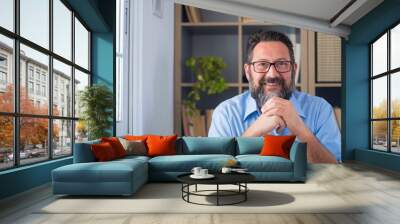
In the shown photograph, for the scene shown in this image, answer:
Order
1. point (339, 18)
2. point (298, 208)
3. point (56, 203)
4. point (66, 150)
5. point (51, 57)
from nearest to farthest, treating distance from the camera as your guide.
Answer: point (298, 208) → point (56, 203) → point (51, 57) → point (66, 150) → point (339, 18)

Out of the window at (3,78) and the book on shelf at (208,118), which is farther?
the book on shelf at (208,118)

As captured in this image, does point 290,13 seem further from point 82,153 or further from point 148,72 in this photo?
point 82,153

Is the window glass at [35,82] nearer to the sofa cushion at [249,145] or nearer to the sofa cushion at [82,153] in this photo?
the sofa cushion at [82,153]

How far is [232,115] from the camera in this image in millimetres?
9500

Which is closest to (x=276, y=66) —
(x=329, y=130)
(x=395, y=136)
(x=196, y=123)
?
(x=329, y=130)

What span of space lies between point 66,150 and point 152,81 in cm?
291

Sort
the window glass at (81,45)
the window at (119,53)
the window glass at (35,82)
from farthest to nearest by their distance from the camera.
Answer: the window at (119,53) → the window glass at (81,45) → the window glass at (35,82)

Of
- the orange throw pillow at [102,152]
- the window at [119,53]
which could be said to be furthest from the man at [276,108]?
the orange throw pillow at [102,152]

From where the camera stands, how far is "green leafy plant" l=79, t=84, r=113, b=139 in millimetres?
7405

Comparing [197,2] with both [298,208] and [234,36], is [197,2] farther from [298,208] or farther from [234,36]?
[298,208]

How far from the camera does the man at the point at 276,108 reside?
921 centimetres

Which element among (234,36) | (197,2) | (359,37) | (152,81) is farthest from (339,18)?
(152,81)

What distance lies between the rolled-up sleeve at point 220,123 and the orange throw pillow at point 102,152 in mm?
3920

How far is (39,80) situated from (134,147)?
1.71 meters
